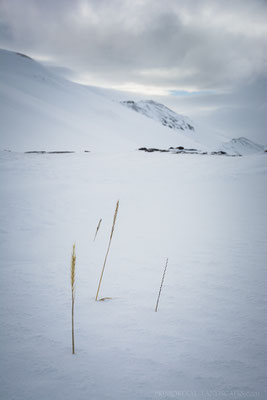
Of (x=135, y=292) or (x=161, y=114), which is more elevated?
(x=161, y=114)

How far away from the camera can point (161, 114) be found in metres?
146

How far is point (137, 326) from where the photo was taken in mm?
1790

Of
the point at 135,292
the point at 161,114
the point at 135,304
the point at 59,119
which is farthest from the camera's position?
the point at 161,114

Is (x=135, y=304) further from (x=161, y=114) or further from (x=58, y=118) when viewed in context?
Answer: (x=161, y=114)

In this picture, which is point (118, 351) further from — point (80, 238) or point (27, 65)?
point (27, 65)

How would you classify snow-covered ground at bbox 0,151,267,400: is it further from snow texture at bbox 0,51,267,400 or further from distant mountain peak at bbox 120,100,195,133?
distant mountain peak at bbox 120,100,195,133

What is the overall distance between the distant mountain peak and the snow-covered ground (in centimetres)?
12685

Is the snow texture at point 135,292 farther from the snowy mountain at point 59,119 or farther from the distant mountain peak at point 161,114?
the distant mountain peak at point 161,114

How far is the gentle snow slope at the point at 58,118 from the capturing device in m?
21.9

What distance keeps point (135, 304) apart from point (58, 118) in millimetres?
27707

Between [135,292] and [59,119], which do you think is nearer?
[135,292]

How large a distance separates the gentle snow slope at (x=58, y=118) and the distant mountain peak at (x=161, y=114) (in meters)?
91.4

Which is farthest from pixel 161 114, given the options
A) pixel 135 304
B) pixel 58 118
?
pixel 135 304

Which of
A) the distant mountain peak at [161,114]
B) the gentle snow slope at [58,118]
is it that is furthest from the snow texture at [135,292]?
the distant mountain peak at [161,114]
